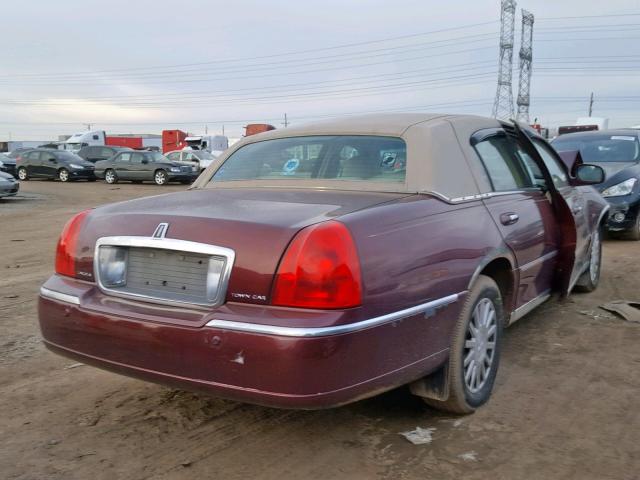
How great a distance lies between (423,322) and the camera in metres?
2.71

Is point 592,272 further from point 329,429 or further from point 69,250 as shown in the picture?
point 69,250

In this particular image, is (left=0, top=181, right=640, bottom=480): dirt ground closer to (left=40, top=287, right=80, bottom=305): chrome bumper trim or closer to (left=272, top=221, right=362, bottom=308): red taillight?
(left=40, top=287, right=80, bottom=305): chrome bumper trim

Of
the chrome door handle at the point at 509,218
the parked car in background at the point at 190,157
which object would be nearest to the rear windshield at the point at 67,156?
the parked car in background at the point at 190,157

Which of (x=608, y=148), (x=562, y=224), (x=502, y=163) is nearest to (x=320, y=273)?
(x=502, y=163)

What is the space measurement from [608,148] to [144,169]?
1953 centimetres

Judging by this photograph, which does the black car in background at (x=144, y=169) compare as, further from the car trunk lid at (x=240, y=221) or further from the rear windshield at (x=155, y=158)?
the car trunk lid at (x=240, y=221)

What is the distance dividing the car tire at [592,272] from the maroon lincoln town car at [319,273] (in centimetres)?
205

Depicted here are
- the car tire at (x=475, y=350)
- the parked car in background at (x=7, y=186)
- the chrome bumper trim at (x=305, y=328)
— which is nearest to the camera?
the chrome bumper trim at (x=305, y=328)

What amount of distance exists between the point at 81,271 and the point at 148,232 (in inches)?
19.3

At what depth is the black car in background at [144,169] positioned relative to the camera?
24.5 m

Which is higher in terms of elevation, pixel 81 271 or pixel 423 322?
pixel 81 271

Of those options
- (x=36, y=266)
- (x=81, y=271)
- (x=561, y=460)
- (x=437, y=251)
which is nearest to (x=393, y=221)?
(x=437, y=251)

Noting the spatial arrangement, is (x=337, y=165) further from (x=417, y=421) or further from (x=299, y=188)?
(x=417, y=421)

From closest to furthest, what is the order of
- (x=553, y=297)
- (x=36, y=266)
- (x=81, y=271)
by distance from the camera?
1. (x=81, y=271)
2. (x=553, y=297)
3. (x=36, y=266)
